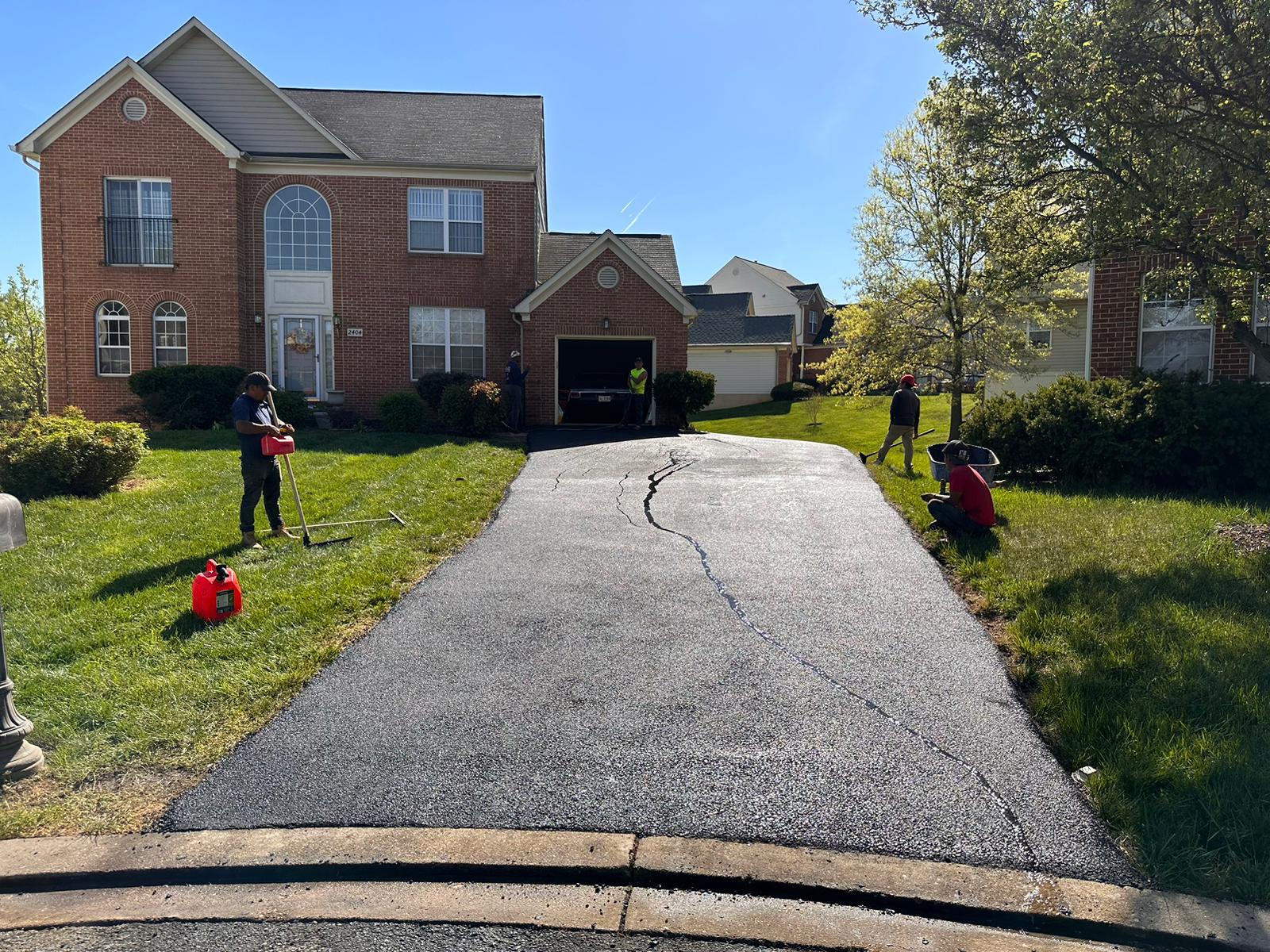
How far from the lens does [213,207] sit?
20.8m

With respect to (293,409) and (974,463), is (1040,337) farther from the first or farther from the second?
(293,409)

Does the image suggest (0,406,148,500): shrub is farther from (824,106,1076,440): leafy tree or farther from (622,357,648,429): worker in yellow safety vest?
(824,106,1076,440): leafy tree

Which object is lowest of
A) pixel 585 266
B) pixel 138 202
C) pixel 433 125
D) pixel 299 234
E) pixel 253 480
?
pixel 253 480

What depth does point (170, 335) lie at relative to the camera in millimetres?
21172

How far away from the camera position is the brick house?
67.6 feet

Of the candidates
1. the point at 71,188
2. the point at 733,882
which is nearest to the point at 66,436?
the point at 733,882

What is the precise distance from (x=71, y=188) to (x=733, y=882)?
23.1m

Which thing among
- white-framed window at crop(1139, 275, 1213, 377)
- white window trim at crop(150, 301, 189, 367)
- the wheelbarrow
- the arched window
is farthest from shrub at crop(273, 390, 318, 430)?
white-framed window at crop(1139, 275, 1213, 377)

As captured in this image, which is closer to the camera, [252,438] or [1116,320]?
[252,438]

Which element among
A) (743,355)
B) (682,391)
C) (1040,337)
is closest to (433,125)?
(682,391)

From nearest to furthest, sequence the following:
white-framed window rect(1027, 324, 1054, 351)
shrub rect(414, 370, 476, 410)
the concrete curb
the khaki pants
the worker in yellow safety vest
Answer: the concrete curb, the khaki pants, white-framed window rect(1027, 324, 1054, 351), shrub rect(414, 370, 476, 410), the worker in yellow safety vest

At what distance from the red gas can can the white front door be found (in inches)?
639

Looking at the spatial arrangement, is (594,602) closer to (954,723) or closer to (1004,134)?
(954,723)

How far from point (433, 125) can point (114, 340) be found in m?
9.40
